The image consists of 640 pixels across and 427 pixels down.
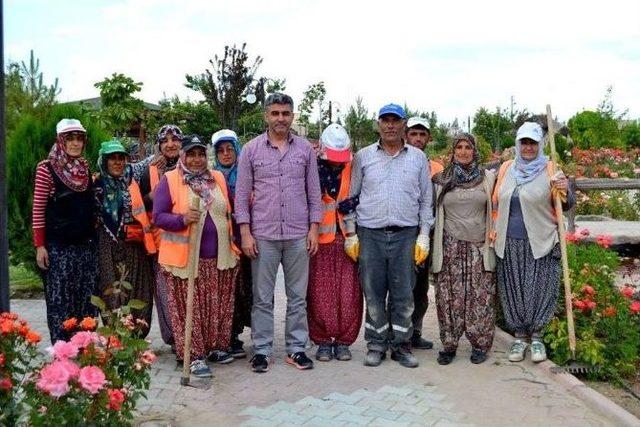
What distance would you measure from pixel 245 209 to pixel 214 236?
29 cm

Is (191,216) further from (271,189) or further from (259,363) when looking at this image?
(259,363)

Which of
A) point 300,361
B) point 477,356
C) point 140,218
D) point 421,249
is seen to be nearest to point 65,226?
point 140,218

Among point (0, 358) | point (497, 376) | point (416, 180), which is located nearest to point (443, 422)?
point (497, 376)

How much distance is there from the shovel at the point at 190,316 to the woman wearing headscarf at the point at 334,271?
3.11 ft

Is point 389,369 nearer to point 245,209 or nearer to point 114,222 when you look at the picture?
point 245,209

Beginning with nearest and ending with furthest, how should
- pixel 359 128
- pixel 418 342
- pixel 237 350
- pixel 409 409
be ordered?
pixel 409 409 < pixel 237 350 < pixel 418 342 < pixel 359 128

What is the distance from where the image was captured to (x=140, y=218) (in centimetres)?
492

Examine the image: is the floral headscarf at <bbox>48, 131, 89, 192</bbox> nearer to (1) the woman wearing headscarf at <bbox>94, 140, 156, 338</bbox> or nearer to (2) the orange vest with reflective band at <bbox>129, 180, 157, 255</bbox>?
(1) the woman wearing headscarf at <bbox>94, 140, 156, 338</bbox>

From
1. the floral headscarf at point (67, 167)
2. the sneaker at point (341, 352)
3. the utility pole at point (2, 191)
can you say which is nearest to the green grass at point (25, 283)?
the floral headscarf at point (67, 167)

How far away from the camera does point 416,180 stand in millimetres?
4922

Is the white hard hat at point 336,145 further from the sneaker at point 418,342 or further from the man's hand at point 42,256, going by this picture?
the man's hand at point 42,256

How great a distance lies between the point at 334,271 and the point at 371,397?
1.10 meters

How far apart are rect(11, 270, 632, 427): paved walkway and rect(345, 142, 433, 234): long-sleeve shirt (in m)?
1.07

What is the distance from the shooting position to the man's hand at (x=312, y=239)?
4922 millimetres
